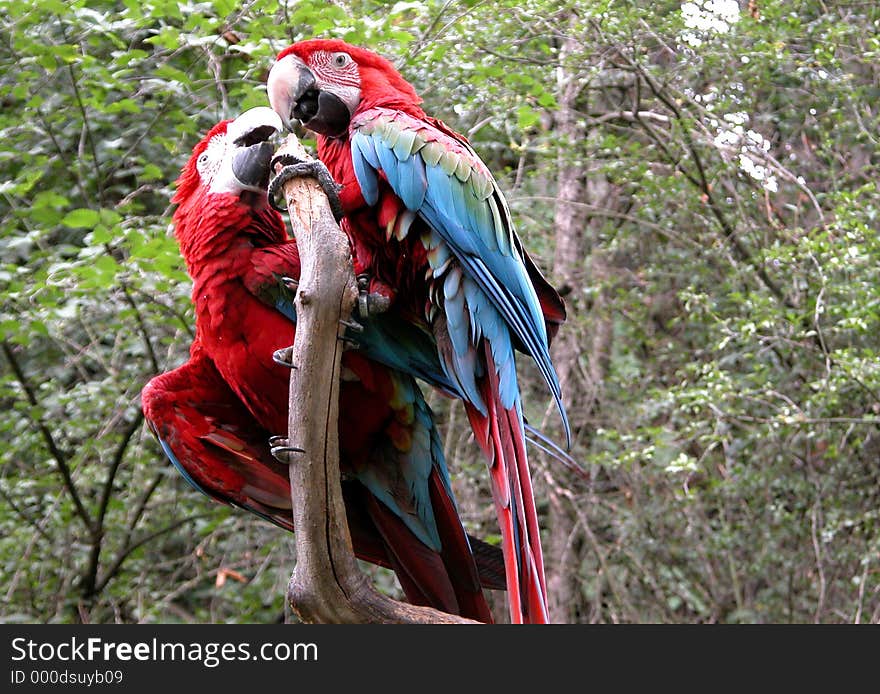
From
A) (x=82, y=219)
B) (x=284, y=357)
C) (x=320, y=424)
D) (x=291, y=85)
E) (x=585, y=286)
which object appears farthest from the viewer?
(x=585, y=286)

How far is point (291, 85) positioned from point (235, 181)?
0.23 metres

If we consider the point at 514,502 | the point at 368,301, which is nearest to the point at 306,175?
the point at 368,301

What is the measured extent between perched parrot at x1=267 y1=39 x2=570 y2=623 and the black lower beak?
3.8 inches

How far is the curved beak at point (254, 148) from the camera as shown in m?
2.08

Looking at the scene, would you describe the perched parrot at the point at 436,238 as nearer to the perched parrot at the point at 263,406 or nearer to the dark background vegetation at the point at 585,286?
the perched parrot at the point at 263,406

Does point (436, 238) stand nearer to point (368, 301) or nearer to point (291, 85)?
point (368, 301)

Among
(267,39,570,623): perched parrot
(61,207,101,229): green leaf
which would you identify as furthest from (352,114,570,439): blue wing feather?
(61,207,101,229): green leaf

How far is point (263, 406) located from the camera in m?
2.10

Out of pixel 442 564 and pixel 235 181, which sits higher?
pixel 235 181

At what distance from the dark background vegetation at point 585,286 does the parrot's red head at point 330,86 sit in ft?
2.08

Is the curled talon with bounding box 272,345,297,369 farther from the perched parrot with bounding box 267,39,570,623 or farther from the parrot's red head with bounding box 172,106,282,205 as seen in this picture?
the parrot's red head with bounding box 172,106,282,205

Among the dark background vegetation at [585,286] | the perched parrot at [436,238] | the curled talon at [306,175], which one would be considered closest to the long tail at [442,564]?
the perched parrot at [436,238]
